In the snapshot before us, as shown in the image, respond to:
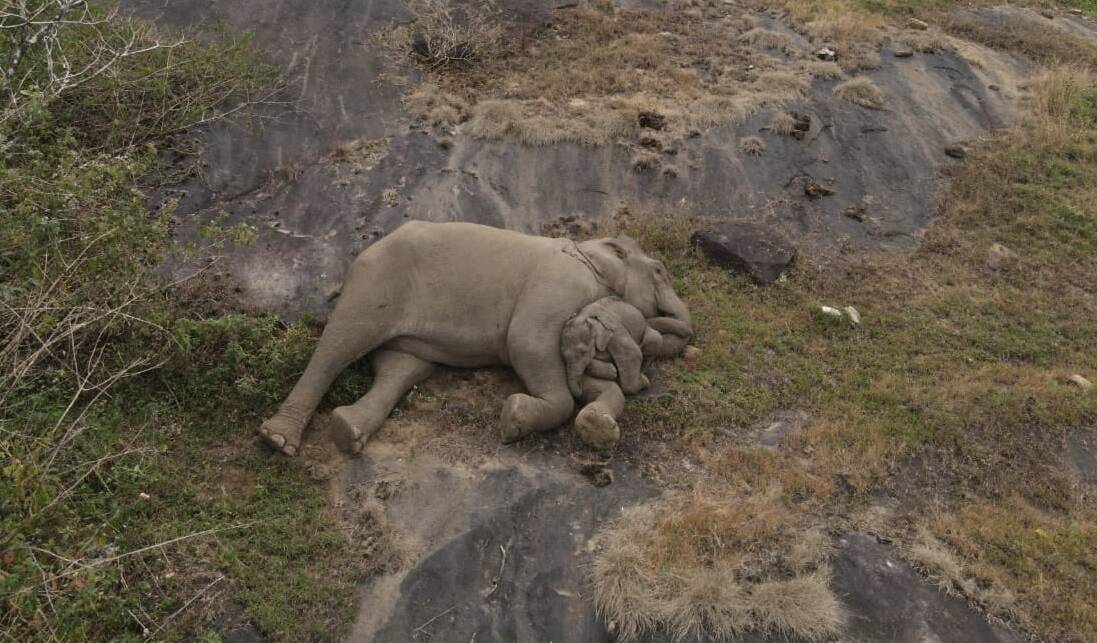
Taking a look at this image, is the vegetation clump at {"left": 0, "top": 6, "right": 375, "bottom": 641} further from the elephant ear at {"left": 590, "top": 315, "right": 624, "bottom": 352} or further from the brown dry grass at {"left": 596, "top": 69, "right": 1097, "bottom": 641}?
the elephant ear at {"left": 590, "top": 315, "right": 624, "bottom": 352}

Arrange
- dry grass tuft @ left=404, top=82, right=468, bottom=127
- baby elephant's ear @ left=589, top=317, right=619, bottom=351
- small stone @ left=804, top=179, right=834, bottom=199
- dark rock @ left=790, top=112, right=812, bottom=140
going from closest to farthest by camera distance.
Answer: baby elephant's ear @ left=589, top=317, right=619, bottom=351
small stone @ left=804, top=179, right=834, bottom=199
dry grass tuft @ left=404, top=82, right=468, bottom=127
dark rock @ left=790, top=112, right=812, bottom=140

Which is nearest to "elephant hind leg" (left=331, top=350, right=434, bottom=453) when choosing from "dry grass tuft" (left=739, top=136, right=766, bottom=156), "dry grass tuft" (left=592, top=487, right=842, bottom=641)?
"dry grass tuft" (left=592, top=487, right=842, bottom=641)

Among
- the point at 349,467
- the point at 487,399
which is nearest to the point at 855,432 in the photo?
the point at 487,399

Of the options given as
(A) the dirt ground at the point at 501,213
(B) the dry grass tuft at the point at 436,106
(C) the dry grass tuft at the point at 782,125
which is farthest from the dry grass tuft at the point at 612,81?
(C) the dry grass tuft at the point at 782,125

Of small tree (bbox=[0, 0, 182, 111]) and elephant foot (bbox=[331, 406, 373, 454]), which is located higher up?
small tree (bbox=[0, 0, 182, 111])

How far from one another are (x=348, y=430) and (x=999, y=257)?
9148 mm

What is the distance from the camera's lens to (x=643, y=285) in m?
8.33

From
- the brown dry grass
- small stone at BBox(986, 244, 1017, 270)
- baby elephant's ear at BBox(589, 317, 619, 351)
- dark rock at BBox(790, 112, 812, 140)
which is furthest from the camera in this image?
dark rock at BBox(790, 112, 812, 140)

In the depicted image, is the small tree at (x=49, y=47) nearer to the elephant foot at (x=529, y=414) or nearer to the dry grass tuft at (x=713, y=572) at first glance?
the elephant foot at (x=529, y=414)

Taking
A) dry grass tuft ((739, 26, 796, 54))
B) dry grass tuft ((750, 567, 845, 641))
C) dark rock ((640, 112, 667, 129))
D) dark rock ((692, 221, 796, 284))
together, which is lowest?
dark rock ((692, 221, 796, 284))

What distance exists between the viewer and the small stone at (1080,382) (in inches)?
317

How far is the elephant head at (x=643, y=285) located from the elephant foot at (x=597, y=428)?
164cm

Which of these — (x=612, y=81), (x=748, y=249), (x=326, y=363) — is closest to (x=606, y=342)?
(x=326, y=363)

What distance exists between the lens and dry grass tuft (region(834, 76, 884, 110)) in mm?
13891
